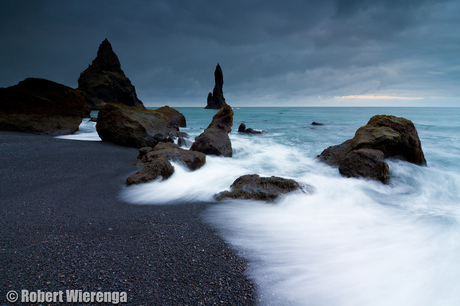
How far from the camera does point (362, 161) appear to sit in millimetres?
5086

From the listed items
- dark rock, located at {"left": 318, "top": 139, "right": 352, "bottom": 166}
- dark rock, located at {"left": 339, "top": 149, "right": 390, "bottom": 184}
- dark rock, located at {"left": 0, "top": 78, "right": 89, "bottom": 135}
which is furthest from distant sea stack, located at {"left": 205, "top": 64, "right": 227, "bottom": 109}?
dark rock, located at {"left": 339, "top": 149, "right": 390, "bottom": 184}

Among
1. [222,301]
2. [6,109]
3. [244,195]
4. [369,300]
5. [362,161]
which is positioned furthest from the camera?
[6,109]

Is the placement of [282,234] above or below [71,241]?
below

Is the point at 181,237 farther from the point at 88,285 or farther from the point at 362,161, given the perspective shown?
the point at 362,161

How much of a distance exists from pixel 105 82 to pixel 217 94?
→ 40.1 metres

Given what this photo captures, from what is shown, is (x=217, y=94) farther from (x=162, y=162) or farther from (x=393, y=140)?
(x=162, y=162)

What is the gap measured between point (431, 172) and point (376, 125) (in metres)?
1.91

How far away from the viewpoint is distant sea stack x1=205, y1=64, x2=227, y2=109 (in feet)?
240

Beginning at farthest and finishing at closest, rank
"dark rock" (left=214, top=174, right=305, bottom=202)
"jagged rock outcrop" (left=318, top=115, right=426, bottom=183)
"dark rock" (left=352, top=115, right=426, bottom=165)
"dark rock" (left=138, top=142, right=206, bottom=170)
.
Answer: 1. "dark rock" (left=352, top=115, right=426, bottom=165)
2. "dark rock" (left=138, top=142, right=206, bottom=170)
3. "jagged rock outcrop" (left=318, top=115, right=426, bottom=183)
4. "dark rock" (left=214, top=174, right=305, bottom=202)

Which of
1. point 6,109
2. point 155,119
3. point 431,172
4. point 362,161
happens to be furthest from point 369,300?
point 6,109

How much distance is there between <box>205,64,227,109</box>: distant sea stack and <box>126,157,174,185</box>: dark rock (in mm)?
71301

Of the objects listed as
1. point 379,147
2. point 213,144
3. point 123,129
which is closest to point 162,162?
point 213,144

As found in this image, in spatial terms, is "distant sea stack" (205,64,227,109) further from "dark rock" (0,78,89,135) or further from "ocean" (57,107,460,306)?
"ocean" (57,107,460,306)

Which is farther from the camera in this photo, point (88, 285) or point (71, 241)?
point (71, 241)
